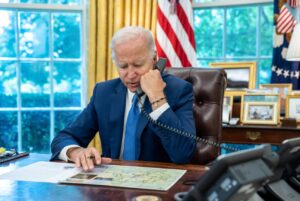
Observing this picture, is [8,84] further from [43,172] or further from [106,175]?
[106,175]

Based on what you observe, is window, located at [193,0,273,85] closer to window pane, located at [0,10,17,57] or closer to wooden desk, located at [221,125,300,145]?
wooden desk, located at [221,125,300,145]

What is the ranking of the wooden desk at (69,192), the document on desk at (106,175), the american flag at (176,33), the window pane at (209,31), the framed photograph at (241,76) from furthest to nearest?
the window pane at (209,31) < the american flag at (176,33) < the framed photograph at (241,76) < the document on desk at (106,175) < the wooden desk at (69,192)

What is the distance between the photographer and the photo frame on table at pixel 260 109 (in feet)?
7.74

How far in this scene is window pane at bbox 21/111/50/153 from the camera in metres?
3.49

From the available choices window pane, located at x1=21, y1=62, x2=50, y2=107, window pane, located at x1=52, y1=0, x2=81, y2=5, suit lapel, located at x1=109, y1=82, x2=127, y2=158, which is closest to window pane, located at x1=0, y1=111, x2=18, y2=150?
window pane, located at x1=21, y1=62, x2=50, y2=107

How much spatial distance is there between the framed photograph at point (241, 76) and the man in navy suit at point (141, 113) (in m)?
1.19

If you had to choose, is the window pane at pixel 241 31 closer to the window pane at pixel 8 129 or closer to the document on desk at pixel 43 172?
the window pane at pixel 8 129

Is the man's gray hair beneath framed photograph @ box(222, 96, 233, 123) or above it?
above

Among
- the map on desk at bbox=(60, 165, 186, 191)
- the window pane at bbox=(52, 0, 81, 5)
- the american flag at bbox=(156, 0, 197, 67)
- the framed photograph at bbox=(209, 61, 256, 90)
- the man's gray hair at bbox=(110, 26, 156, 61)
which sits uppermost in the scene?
the window pane at bbox=(52, 0, 81, 5)

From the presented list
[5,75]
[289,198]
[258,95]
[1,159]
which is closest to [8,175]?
[1,159]

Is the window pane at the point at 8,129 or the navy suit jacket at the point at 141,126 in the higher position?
the navy suit jacket at the point at 141,126

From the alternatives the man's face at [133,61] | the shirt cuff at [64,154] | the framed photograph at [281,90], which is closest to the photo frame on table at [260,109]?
the framed photograph at [281,90]

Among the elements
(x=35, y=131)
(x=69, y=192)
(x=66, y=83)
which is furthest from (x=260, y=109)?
(x=35, y=131)

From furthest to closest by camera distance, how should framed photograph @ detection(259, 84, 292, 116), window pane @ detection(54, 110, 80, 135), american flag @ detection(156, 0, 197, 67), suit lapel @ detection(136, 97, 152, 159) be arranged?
window pane @ detection(54, 110, 80, 135)
american flag @ detection(156, 0, 197, 67)
framed photograph @ detection(259, 84, 292, 116)
suit lapel @ detection(136, 97, 152, 159)
